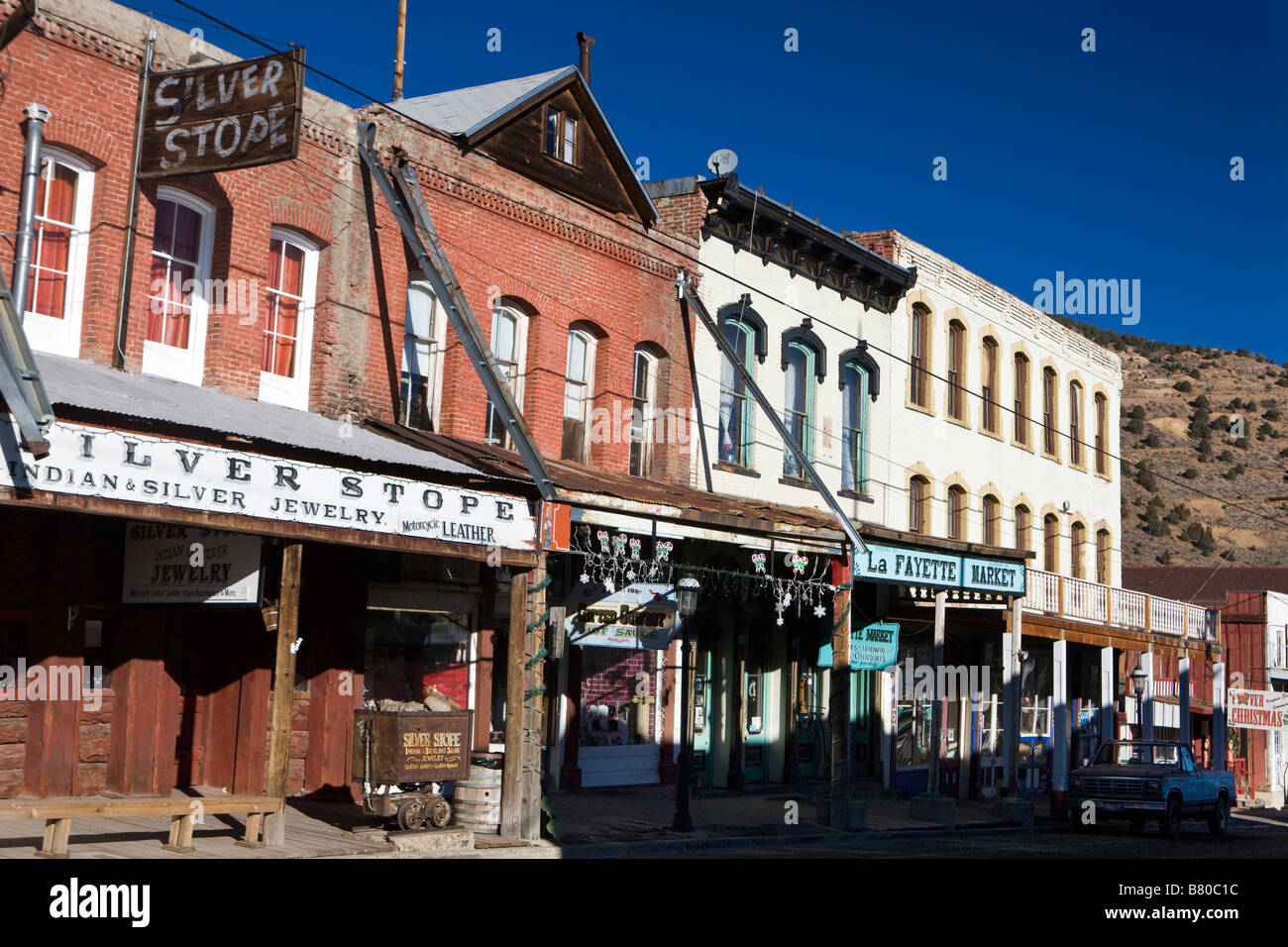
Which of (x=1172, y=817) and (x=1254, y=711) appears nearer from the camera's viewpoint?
(x=1172, y=817)

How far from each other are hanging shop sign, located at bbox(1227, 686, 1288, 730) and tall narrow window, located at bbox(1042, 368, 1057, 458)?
7771 mm

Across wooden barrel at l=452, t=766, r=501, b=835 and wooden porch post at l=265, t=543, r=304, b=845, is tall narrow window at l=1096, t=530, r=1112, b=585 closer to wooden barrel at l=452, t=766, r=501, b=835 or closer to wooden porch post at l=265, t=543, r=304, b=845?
wooden barrel at l=452, t=766, r=501, b=835

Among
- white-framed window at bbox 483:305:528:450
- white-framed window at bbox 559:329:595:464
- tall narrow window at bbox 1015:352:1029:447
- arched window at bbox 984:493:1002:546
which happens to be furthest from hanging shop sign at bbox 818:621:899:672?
tall narrow window at bbox 1015:352:1029:447

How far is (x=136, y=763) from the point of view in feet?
47.6

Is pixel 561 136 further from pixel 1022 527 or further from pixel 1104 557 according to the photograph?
pixel 1104 557

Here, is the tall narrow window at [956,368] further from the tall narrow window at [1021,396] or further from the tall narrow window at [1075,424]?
the tall narrow window at [1075,424]

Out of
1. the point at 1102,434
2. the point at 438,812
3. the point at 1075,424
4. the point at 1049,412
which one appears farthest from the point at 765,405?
the point at 1102,434

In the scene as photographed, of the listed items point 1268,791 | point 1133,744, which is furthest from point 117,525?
point 1268,791

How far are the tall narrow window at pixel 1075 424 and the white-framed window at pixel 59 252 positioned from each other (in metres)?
25.6

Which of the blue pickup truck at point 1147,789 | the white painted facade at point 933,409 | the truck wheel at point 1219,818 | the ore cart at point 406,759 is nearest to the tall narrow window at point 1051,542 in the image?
the white painted facade at point 933,409

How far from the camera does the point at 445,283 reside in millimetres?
15977

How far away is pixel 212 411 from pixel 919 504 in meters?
17.4
